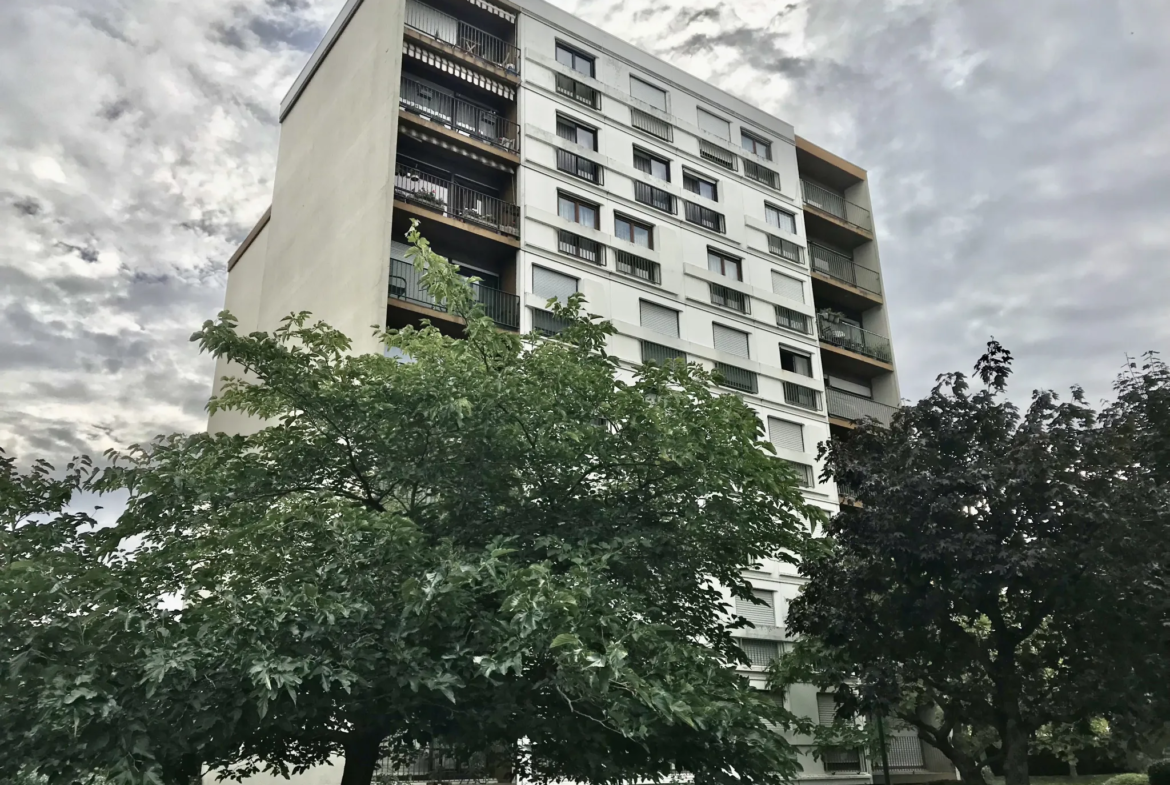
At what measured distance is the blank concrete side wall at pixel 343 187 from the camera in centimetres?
2497

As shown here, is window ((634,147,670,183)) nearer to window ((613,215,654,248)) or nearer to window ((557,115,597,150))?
window ((557,115,597,150))

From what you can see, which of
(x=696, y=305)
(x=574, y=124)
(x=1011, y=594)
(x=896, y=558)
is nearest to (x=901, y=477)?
(x=896, y=558)

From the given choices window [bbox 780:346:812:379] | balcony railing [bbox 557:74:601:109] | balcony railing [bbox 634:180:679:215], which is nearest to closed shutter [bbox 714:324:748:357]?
window [bbox 780:346:812:379]

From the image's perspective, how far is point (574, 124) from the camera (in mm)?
31125

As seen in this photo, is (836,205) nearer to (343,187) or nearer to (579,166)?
(579,166)

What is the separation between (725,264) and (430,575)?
26202 millimetres

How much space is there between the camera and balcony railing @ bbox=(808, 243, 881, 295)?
37938 mm

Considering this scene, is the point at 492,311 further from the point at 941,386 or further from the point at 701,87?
the point at 701,87

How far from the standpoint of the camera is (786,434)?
32.8 m

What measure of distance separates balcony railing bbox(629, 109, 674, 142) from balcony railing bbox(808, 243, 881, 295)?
810 centimetres

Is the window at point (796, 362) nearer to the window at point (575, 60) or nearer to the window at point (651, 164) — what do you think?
the window at point (651, 164)

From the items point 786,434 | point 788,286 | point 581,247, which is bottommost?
point 786,434

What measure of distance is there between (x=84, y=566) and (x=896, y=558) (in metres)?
14.6

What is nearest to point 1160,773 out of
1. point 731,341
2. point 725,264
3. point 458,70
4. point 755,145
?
point 731,341
